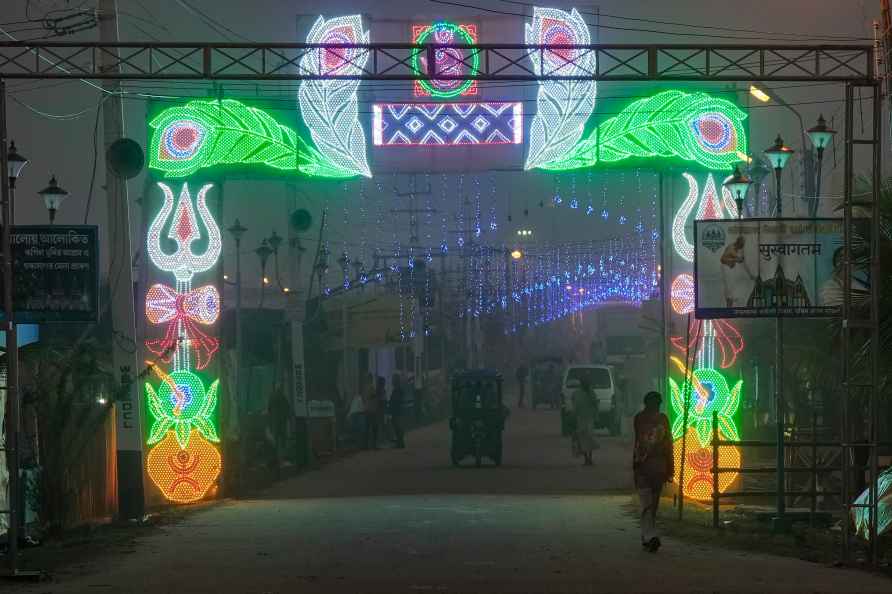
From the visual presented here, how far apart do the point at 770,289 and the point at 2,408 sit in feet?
32.0

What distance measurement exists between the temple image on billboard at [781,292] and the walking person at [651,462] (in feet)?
6.53

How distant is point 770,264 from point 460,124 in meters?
8.22

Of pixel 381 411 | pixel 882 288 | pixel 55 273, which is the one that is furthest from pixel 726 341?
pixel 381 411

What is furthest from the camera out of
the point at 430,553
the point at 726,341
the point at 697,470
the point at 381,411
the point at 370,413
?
the point at 381,411

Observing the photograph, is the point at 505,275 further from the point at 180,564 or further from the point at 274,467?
the point at 180,564

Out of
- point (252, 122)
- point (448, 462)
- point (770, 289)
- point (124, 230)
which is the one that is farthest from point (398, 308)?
point (770, 289)

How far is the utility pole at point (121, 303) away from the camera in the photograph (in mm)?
17547

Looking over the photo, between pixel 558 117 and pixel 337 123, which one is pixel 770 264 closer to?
pixel 558 117

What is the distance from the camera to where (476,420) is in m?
27.8

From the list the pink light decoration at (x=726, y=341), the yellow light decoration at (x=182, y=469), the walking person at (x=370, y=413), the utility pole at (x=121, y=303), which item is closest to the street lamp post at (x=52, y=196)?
the utility pole at (x=121, y=303)

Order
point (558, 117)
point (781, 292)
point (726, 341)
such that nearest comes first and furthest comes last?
point (781, 292), point (558, 117), point (726, 341)

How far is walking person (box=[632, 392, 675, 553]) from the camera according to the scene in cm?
1380

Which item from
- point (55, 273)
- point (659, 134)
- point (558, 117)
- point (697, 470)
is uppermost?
point (558, 117)

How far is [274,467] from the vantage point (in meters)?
28.1
